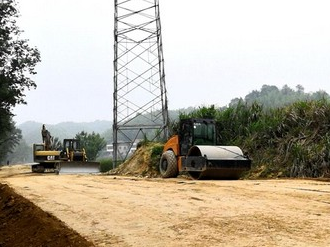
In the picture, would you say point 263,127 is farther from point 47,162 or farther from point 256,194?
point 47,162

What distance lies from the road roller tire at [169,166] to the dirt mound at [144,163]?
157 inches

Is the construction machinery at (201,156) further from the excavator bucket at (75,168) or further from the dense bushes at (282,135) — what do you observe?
the excavator bucket at (75,168)

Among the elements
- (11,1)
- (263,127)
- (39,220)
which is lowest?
(39,220)

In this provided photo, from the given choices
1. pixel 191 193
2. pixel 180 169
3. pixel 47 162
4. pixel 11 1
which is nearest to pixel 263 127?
pixel 180 169

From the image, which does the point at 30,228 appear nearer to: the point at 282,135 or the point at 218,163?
the point at 218,163

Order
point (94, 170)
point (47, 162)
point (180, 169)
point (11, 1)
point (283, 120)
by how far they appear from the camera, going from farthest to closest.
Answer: point (11, 1)
point (47, 162)
point (94, 170)
point (283, 120)
point (180, 169)

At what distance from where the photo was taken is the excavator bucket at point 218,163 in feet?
59.1

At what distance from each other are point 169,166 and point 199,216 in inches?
486

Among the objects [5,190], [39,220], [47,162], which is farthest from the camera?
[47,162]

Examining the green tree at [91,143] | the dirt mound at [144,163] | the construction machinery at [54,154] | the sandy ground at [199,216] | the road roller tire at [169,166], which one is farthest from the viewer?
the green tree at [91,143]

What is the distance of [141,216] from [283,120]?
14586 millimetres

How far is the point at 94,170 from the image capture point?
1265 inches

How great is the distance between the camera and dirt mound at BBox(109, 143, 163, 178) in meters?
26.6

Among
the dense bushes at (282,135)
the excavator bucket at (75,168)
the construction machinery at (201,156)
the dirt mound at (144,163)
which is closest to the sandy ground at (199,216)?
the construction machinery at (201,156)
